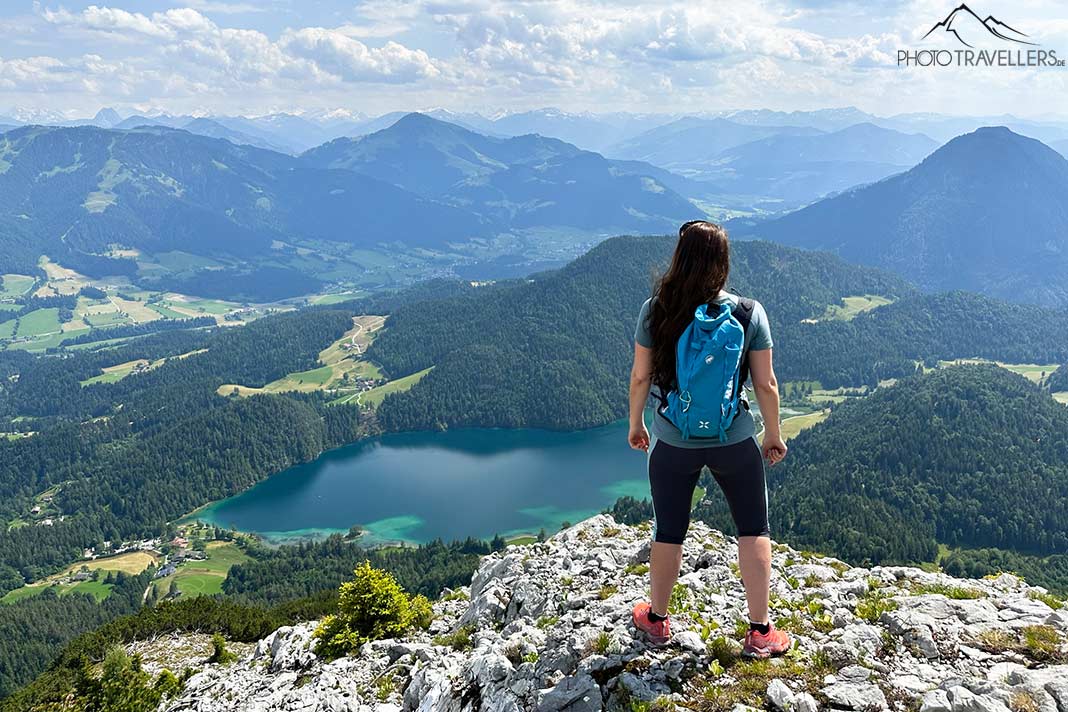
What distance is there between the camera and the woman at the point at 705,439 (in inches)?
287

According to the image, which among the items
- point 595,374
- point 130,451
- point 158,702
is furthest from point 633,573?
point 595,374

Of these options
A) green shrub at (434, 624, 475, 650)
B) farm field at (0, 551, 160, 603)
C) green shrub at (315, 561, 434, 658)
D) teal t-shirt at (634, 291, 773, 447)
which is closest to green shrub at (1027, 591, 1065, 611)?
teal t-shirt at (634, 291, 773, 447)

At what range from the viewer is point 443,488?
12450 cm

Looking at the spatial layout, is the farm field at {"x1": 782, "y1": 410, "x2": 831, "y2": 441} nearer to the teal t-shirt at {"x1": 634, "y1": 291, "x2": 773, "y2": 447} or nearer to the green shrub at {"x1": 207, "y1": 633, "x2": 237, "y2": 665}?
the green shrub at {"x1": 207, "y1": 633, "x2": 237, "y2": 665}

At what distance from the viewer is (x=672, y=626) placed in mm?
9617

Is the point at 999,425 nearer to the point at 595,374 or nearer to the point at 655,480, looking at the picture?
the point at 595,374

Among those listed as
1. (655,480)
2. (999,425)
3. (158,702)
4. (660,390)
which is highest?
(660,390)

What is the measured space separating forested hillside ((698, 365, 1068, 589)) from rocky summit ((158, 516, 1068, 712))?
72.9 m

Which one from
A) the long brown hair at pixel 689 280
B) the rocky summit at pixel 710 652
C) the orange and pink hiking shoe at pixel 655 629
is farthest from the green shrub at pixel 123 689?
the long brown hair at pixel 689 280

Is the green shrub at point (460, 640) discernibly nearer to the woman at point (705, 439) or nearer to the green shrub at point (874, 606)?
the woman at point (705, 439)

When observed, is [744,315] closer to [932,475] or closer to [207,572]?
[207,572]

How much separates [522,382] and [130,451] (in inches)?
4005

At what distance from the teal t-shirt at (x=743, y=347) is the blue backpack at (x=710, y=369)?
0.26 ft

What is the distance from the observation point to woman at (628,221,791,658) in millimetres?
7277
